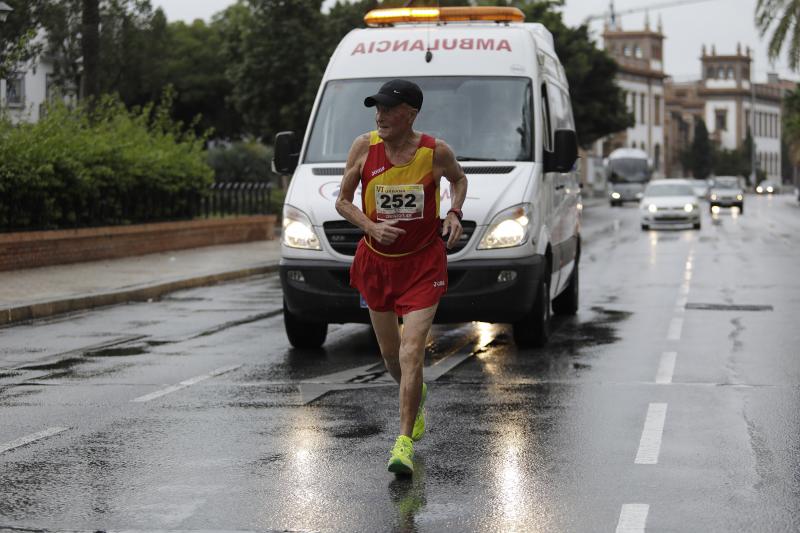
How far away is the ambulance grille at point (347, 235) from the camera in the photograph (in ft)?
37.8

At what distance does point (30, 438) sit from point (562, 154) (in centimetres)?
581

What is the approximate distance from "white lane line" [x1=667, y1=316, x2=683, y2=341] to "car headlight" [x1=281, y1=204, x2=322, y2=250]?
3302mm

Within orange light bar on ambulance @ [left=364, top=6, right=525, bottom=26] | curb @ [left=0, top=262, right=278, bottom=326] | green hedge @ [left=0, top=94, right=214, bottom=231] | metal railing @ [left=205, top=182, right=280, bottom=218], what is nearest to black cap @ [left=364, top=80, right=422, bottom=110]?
orange light bar on ambulance @ [left=364, top=6, right=525, bottom=26]

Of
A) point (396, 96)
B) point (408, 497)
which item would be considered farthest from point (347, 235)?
point (408, 497)

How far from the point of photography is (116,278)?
20.1 m

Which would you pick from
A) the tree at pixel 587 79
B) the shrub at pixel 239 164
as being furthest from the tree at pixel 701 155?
the shrub at pixel 239 164

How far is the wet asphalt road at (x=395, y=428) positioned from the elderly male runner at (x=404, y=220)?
59 cm

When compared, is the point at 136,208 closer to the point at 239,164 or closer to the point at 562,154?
the point at 562,154

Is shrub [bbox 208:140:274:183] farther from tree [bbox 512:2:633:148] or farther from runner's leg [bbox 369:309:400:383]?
runner's leg [bbox 369:309:400:383]

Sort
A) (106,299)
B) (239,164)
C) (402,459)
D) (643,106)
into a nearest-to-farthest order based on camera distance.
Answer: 1. (402,459)
2. (106,299)
3. (239,164)
4. (643,106)

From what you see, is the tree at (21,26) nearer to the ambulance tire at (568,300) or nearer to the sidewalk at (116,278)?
the sidewalk at (116,278)

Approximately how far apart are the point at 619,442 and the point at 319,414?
1.87 meters

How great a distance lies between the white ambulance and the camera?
38.0 ft

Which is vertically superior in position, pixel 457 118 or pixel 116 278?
pixel 457 118
